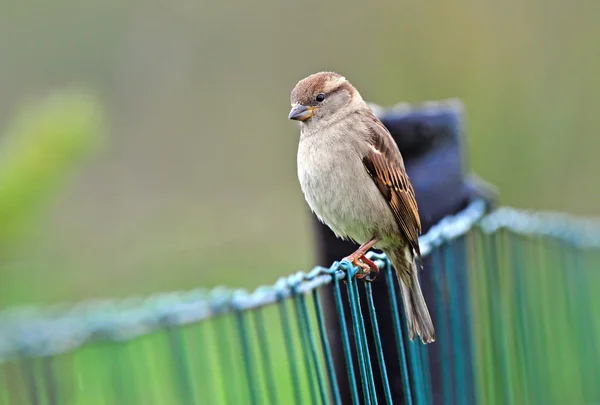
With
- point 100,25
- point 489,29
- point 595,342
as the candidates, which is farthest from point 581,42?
point 595,342

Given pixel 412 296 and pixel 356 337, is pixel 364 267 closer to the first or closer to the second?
pixel 412 296

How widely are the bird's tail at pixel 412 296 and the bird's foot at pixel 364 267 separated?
0.42ft

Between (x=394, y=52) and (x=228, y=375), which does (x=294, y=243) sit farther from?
(x=228, y=375)

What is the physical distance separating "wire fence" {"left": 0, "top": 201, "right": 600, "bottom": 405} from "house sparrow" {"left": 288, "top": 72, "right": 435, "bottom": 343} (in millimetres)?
102

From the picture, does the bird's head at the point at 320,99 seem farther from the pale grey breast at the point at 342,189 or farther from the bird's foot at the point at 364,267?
the bird's foot at the point at 364,267

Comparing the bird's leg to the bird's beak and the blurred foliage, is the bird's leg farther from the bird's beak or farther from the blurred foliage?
the blurred foliage

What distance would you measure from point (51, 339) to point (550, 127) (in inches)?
289

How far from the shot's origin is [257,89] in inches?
326

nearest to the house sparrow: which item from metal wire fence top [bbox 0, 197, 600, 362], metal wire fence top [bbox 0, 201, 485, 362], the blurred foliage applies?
metal wire fence top [bbox 0, 197, 600, 362]

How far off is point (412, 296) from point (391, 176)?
43 centimetres

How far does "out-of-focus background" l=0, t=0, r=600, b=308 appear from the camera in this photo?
7621mm

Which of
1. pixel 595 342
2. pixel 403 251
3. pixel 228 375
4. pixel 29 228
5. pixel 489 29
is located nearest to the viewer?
pixel 228 375

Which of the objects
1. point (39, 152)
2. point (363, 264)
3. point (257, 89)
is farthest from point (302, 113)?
point (257, 89)

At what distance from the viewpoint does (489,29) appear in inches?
329
